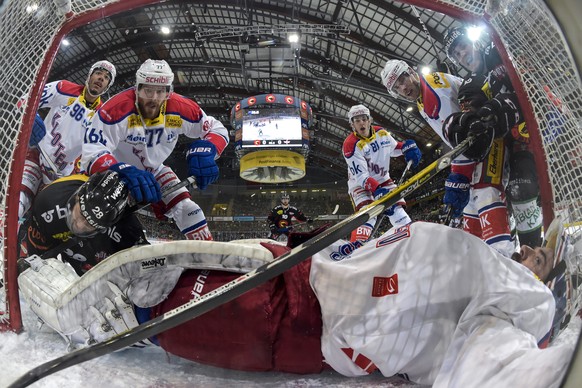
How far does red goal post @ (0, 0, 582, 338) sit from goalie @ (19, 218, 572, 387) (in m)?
0.14

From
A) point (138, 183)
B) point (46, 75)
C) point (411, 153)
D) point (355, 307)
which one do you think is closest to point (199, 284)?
point (355, 307)

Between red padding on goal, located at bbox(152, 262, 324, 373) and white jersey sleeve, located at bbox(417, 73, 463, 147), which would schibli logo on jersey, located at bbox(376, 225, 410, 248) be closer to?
red padding on goal, located at bbox(152, 262, 324, 373)

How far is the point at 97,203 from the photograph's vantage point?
107cm

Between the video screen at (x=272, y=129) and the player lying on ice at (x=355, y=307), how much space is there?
5.92 m

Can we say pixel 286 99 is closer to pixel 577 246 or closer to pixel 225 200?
pixel 225 200

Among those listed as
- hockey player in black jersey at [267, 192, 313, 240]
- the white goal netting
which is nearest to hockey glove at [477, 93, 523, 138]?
the white goal netting

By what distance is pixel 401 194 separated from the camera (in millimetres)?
1014

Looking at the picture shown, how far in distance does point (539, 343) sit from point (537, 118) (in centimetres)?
90

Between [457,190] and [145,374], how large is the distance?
1858 millimetres

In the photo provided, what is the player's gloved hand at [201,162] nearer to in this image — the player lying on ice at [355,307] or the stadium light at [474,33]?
the player lying on ice at [355,307]

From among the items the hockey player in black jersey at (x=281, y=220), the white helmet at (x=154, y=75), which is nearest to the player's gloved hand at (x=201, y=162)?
the white helmet at (x=154, y=75)

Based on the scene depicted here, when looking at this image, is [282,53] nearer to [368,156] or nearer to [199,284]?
[368,156]

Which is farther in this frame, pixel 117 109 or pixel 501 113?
pixel 117 109

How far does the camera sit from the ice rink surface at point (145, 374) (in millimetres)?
744
